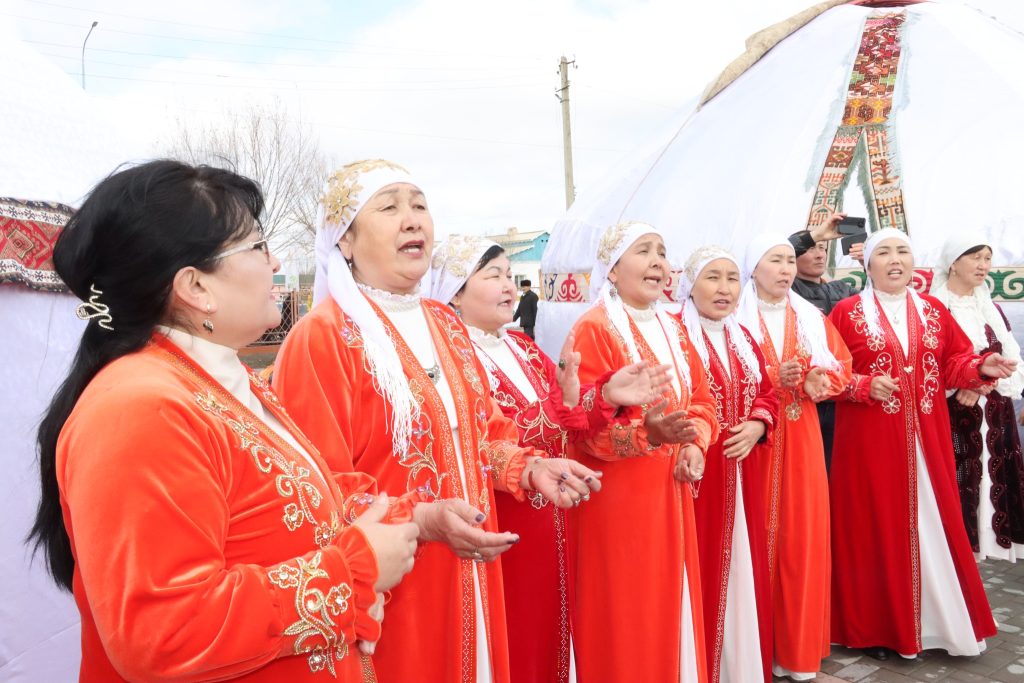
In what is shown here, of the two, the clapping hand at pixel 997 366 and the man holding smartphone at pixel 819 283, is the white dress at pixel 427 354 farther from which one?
the man holding smartphone at pixel 819 283

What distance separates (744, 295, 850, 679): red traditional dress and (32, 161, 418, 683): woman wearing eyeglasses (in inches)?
104

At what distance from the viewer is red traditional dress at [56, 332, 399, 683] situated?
1.14m

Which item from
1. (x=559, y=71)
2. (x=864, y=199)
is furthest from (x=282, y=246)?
(x=864, y=199)

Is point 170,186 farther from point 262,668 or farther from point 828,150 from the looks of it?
point 828,150

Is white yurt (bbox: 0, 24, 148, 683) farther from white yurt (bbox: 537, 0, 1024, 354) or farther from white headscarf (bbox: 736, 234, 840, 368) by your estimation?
white yurt (bbox: 537, 0, 1024, 354)

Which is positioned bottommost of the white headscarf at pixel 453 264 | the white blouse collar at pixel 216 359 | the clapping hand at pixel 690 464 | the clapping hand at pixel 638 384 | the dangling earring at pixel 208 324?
the clapping hand at pixel 690 464

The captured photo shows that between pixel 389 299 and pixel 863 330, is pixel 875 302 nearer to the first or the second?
pixel 863 330

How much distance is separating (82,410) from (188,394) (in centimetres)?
16

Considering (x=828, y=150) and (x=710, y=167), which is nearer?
(x=828, y=150)

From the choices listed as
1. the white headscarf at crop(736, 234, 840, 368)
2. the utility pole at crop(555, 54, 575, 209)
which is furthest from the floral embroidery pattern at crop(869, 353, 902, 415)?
the utility pole at crop(555, 54, 575, 209)

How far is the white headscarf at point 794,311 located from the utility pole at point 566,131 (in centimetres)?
1493

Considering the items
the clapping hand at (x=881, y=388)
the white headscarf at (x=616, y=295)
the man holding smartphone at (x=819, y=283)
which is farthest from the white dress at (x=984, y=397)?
the white headscarf at (x=616, y=295)

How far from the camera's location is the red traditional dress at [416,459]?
1966 mm

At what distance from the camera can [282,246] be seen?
21344 mm
